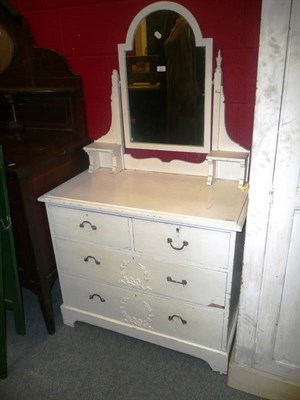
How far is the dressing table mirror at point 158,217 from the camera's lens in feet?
4.74

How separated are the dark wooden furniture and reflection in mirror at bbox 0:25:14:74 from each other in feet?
0.07

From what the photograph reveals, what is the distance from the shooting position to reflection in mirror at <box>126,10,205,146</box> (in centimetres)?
159

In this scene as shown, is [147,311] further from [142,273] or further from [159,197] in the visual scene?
[159,197]

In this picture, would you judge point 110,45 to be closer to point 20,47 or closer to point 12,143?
point 20,47

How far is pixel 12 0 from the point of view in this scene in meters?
1.89

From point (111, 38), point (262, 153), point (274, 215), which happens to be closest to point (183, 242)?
point (274, 215)

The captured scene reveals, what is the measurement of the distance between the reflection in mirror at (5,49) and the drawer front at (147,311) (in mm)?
1288

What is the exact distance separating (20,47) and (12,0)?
0.84ft

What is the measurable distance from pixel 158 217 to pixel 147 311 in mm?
566

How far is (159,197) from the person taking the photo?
5.11ft

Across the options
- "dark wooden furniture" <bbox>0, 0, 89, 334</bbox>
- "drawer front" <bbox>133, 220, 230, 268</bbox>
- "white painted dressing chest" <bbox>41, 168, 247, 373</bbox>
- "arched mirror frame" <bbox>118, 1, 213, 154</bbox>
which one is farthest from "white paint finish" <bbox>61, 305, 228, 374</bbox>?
"arched mirror frame" <bbox>118, 1, 213, 154</bbox>

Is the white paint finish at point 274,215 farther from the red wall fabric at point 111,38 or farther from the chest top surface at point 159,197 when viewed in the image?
the red wall fabric at point 111,38

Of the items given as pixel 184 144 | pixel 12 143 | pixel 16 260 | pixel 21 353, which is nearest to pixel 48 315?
pixel 21 353

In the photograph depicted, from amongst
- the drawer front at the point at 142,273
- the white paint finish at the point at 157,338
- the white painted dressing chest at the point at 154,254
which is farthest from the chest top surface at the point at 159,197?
the white paint finish at the point at 157,338
